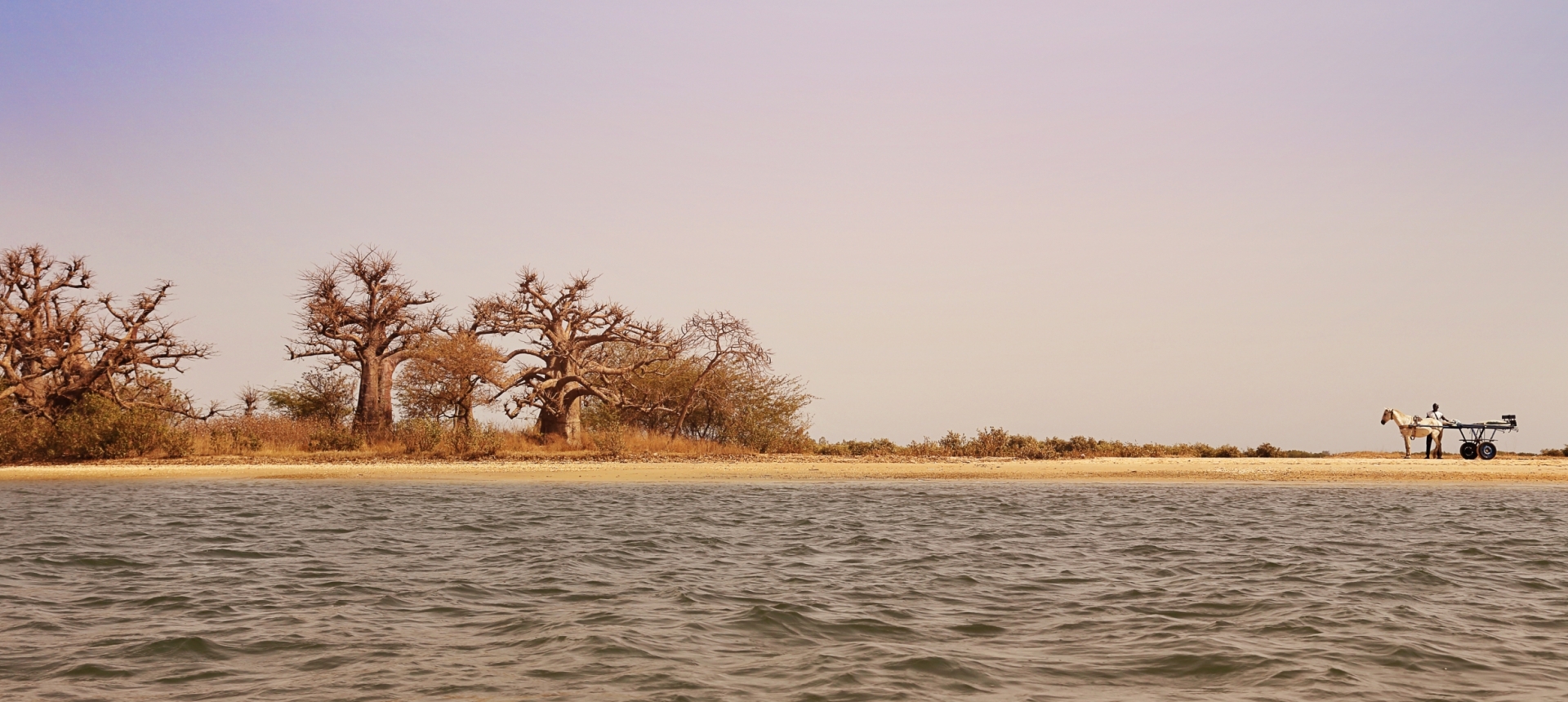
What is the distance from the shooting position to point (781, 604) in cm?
977

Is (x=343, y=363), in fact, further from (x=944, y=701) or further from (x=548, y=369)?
(x=944, y=701)

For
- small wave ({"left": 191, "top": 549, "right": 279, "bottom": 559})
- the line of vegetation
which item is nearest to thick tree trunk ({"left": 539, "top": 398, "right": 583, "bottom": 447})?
the line of vegetation

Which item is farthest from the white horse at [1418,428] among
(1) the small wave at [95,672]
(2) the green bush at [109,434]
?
(2) the green bush at [109,434]

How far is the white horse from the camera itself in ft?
105

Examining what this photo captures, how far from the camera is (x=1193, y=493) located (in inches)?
899

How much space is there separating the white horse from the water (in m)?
15.0

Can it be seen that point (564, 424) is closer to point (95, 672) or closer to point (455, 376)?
point (455, 376)

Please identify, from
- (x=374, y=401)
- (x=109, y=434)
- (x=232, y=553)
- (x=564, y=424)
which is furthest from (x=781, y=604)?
(x=374, y=401)

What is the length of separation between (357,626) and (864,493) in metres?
14.8

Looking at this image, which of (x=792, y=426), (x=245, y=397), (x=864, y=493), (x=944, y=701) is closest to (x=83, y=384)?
(x=245, y=397)

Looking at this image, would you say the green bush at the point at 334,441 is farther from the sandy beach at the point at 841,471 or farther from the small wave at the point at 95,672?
the small wave at the point at 95,672

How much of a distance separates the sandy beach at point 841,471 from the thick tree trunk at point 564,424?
5564 millimetres

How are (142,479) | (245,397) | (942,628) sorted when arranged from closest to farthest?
1. (942,628)
2. (142,479)
3. (245,397)

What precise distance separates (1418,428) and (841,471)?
1830cm
